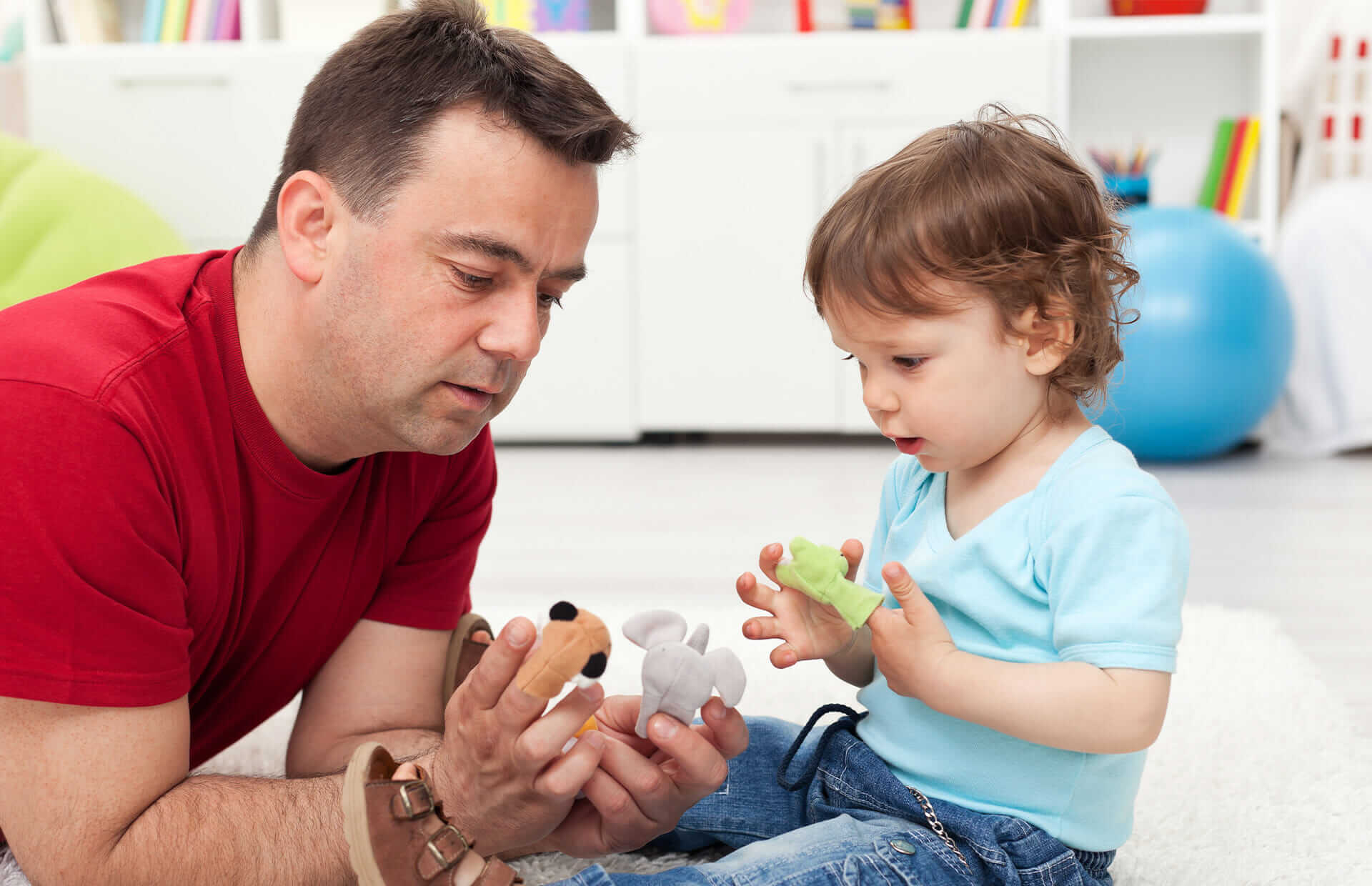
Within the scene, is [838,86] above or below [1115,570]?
above

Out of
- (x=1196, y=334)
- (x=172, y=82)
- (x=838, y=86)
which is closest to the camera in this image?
(x=1196, y=334)

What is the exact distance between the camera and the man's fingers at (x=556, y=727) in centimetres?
83

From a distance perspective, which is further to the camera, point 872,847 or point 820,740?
point 820,740

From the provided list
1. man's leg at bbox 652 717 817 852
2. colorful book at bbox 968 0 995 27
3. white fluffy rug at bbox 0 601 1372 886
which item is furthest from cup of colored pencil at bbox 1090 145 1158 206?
man's leg at bbox 652 717 817 852

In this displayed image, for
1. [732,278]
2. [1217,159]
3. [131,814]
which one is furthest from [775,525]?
[1217,159]

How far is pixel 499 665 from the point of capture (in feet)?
2.72

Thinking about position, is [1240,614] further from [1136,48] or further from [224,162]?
[224,162]

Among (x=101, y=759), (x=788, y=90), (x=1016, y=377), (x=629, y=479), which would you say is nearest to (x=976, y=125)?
(x=1016, y=377)

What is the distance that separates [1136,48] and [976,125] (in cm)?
285

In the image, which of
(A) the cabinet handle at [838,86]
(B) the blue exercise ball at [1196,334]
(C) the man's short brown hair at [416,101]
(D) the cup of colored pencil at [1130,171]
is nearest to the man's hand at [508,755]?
(C) the man's short brown hair at [416,101]

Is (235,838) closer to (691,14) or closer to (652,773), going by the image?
(652,773)

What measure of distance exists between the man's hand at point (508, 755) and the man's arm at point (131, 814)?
9 cm

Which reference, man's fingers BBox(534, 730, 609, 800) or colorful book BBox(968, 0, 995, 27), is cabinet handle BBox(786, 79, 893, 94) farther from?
man's fingers BBox(534, 730, 609, 800)

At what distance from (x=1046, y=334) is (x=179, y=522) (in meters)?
0.62
